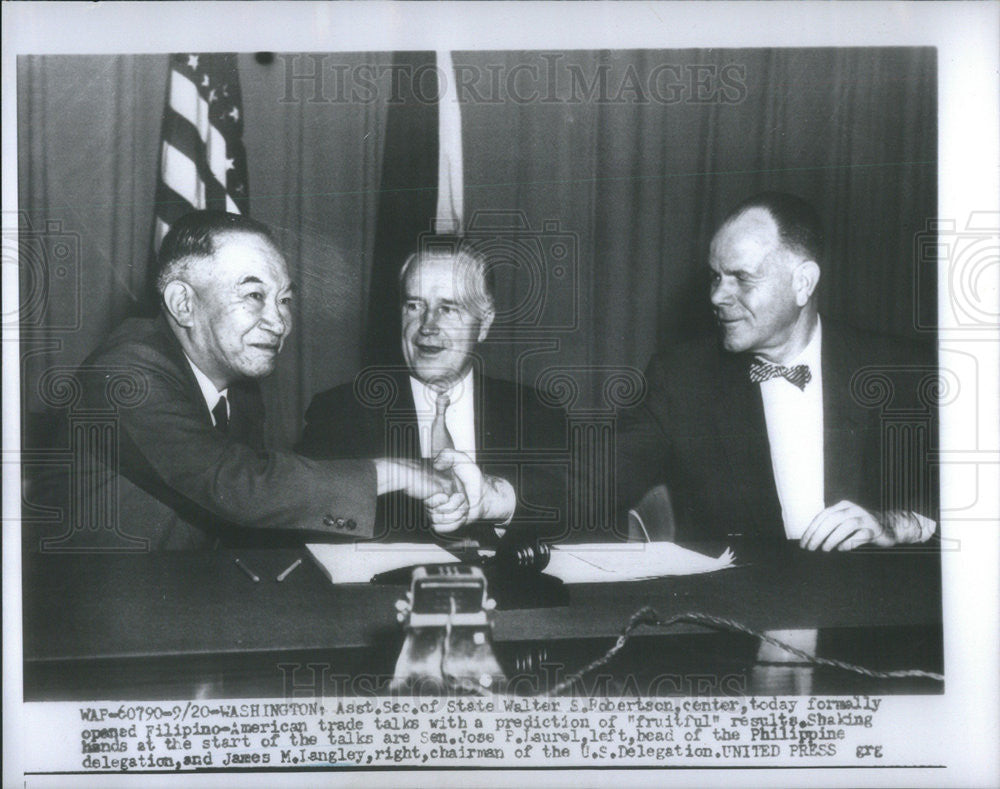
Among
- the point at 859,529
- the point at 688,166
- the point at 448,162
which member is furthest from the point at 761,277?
the point at 448,162

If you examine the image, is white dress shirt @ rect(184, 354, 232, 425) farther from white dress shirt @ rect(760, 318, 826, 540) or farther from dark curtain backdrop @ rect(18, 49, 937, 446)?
white dress shirt @ rect(760, 318, 826, 540)

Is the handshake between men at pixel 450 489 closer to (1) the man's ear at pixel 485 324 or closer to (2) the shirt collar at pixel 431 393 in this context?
(2) the shirt collar at pixel 431 393

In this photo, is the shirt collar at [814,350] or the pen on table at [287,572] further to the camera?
the shirt collar at [814,350]

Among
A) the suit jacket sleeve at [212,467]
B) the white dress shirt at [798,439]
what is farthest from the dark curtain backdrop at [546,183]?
the white dress shirt at [798,439]

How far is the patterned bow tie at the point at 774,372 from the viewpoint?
3146 millimetres

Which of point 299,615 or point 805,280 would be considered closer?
point 299,615

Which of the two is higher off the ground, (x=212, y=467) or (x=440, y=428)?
(x=440, y=428)

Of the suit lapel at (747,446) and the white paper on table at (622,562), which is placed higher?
the suit lapel at (747,446)

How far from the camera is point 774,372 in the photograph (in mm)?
3154

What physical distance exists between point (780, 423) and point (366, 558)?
5.12ft

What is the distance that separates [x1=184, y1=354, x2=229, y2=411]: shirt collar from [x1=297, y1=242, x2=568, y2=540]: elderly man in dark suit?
1.09 ft

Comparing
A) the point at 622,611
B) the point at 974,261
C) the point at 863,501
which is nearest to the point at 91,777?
the point at 622,611

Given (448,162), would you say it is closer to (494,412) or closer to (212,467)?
(494,412)

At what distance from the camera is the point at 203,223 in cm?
309
